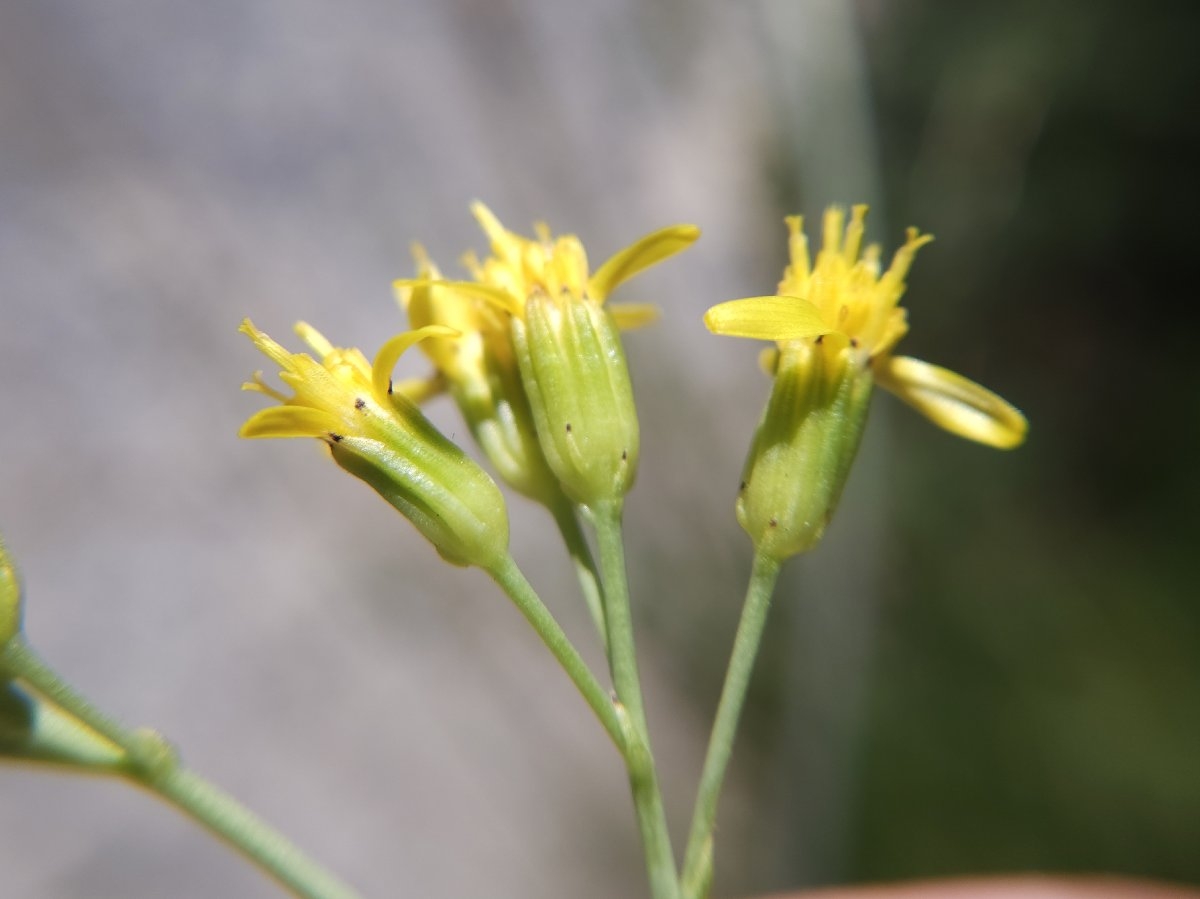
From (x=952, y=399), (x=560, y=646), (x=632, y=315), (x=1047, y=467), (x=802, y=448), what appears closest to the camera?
(x=560, y=646)

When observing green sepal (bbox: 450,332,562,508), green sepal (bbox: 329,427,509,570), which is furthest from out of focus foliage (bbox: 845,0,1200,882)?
green sepal (bbox: 329,427,509,570)

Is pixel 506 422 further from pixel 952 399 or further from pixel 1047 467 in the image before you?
pixel 1047 467

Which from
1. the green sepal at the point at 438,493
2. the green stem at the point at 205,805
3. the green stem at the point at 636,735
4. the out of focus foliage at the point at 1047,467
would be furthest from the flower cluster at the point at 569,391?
the out of focus foliage at the point at 1047,467

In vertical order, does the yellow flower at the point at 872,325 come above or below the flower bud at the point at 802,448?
above

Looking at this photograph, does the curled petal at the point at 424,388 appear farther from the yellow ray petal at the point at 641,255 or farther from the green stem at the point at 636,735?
the green stem at the point at 636,735

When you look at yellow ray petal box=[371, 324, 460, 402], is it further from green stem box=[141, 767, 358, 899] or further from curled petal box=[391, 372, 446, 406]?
green stem box=[141, 767, 358, 899]

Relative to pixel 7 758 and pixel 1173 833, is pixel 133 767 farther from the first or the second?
pixel 1173 833

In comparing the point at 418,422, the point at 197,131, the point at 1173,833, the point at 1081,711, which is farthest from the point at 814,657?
the point at 197,131

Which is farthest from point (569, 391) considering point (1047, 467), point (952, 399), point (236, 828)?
point (1047, 467)
